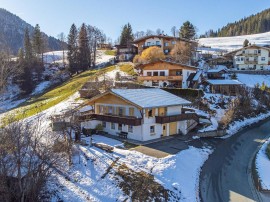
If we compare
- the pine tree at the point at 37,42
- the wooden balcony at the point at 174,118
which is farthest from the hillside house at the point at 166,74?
the pine tree at the point at 37,42

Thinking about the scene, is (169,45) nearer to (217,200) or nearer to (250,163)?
(250,163)

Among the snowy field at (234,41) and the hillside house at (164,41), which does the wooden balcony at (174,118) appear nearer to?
the hillside house at (164,41)

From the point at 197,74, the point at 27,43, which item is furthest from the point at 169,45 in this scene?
the point at 27,43

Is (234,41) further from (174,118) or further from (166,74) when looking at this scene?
(174,118)

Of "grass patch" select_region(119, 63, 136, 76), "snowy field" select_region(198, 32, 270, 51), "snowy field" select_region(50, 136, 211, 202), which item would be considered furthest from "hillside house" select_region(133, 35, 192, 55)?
"snowy field" select_region(198, 32, 270, 51)

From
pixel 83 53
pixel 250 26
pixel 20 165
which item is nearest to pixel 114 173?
pixel 20 165
